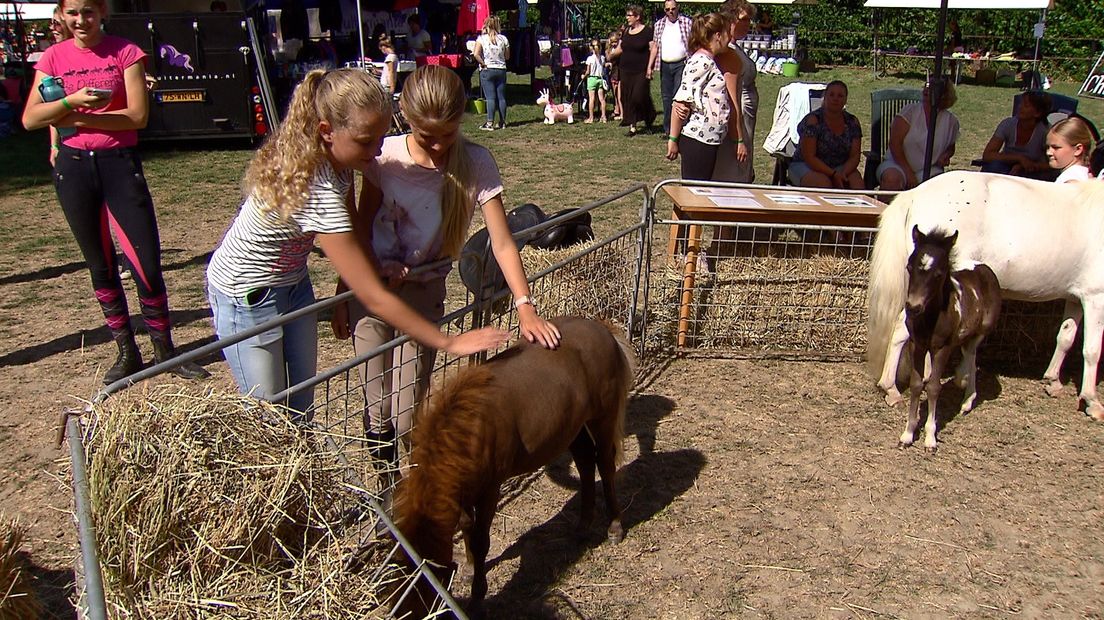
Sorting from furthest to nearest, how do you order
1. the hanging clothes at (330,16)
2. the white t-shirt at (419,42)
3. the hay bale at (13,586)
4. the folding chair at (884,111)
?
the white t-shirt at (419,42) → the hanging clothes at (330,16) → the folding chair at (884,111) → the hay bale at (13,586)

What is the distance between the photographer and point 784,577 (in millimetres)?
3389

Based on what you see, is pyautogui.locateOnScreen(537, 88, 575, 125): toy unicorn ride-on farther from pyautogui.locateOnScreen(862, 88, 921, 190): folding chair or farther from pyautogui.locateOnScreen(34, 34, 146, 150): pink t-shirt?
pyautogui.locateOnScreen(34, 34, 146, 150): pink t-shirt

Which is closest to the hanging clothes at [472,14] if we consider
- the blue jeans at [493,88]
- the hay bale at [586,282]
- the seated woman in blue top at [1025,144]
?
the blue jeans at [493,88]

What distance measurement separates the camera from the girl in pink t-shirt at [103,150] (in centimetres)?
426

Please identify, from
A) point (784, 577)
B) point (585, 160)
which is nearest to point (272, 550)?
point (784, 577)

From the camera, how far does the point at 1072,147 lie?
208 inches

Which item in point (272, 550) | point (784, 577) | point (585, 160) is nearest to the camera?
point (272, 550)

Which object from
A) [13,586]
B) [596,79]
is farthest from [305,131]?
[596,79]

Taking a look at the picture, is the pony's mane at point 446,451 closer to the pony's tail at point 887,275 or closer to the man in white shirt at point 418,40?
the pony's tail at point 887,275

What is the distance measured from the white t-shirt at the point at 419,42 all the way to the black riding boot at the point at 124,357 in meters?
15.0

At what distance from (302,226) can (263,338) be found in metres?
0.42

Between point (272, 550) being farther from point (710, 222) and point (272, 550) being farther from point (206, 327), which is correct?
point (206, 327)

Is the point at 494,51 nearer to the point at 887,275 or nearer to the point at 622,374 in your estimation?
the point at 887,275

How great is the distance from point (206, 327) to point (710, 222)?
3567 millimetres
